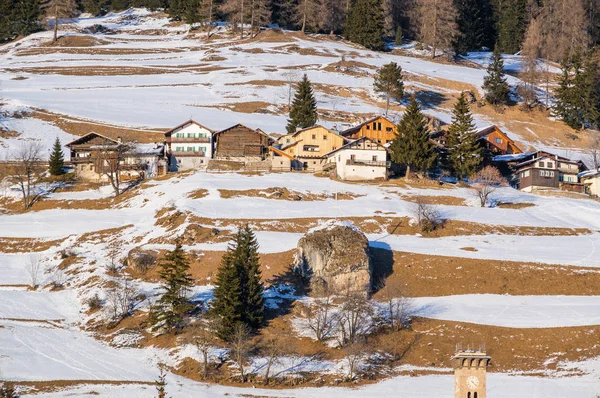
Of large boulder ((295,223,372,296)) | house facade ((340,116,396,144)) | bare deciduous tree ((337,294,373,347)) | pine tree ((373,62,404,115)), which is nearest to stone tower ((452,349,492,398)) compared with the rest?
bare deciduous tree ((337,294,373,347))

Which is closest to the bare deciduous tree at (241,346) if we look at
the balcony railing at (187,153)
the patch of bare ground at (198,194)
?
the patch of bare ground at (198,194)

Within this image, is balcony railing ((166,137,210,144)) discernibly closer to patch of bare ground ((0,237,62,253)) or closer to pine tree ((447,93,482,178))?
patch of bare ground ((0,237,62,253))

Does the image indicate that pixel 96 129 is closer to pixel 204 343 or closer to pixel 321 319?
pixel 321 319

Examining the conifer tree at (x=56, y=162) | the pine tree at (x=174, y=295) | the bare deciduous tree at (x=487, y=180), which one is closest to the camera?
the pine tree at (x=174, y=295)

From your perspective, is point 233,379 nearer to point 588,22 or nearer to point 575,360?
point 575,360

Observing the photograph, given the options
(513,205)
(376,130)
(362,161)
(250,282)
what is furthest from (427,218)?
(376,130)

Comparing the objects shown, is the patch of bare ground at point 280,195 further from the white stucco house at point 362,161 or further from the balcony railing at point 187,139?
the balcony railing at point 187,139

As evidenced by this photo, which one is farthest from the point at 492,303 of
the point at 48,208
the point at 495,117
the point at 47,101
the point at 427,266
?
the point at 47,101
